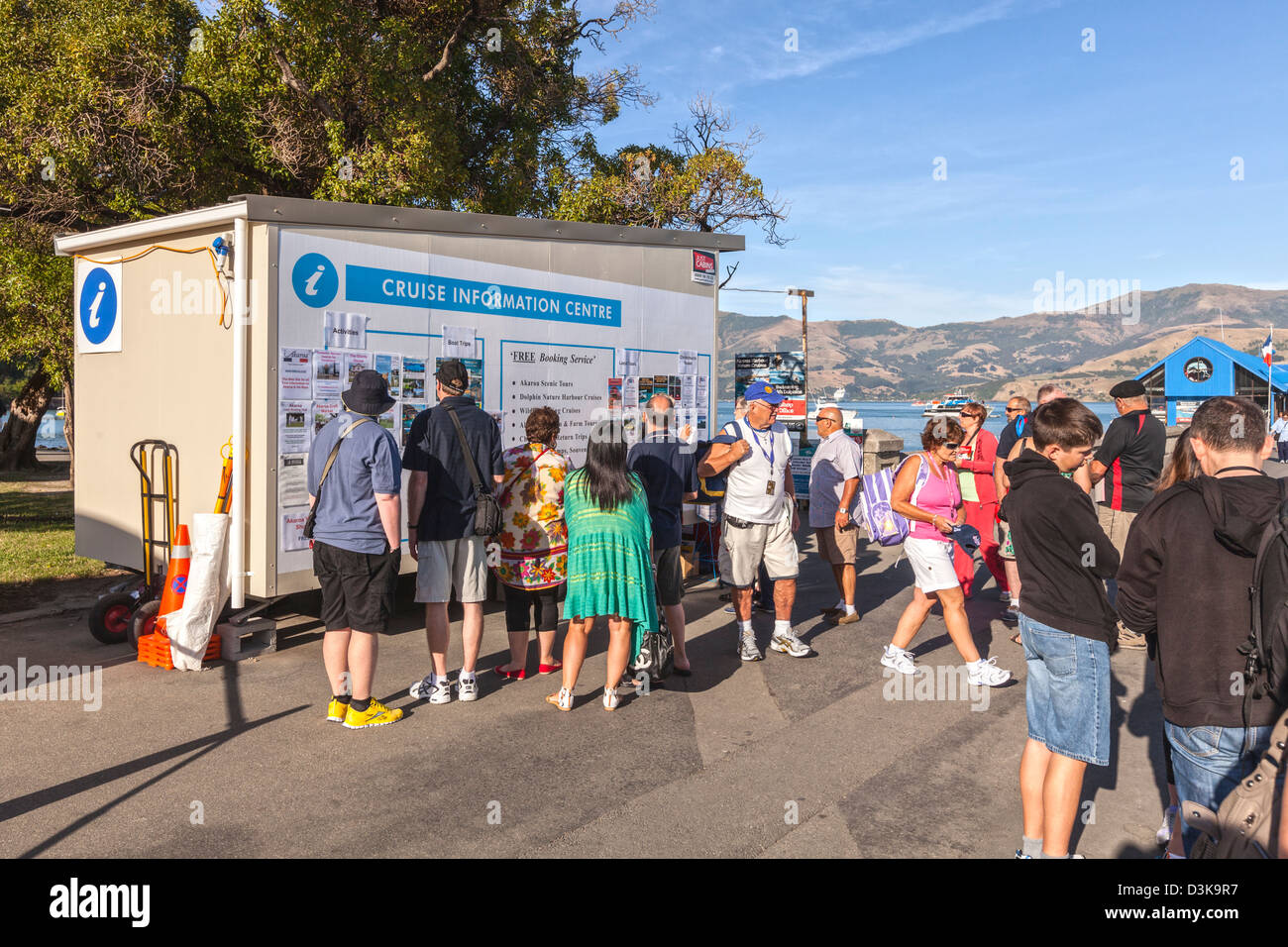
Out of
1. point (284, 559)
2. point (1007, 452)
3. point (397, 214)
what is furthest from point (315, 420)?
point (1007, 452)

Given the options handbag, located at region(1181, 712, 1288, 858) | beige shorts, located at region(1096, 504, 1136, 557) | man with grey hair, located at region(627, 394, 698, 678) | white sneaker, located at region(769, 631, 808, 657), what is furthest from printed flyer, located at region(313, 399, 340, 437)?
beige shorts, located at region(1096, 504, 1136, 557)

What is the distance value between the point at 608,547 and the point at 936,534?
86.8 inches

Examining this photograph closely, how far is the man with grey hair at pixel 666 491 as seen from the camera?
19.2 feet

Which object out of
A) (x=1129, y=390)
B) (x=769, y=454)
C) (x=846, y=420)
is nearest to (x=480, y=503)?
(x=769, y=454)

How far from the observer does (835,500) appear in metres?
7.97

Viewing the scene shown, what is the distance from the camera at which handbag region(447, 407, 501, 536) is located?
5336 millimetres

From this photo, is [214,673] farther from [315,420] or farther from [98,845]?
[98,845]

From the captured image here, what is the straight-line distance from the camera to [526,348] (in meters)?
7.51

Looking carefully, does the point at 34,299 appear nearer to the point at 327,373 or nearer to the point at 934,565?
the point at 327,373

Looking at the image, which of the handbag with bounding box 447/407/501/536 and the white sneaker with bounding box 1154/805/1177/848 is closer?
the white sneaker with bounding box 1154/805/1177/848

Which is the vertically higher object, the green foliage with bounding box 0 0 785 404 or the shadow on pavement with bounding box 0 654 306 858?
the green foliage with bounding box 0 0 785 404

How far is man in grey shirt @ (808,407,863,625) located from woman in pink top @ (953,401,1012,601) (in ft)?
3.03

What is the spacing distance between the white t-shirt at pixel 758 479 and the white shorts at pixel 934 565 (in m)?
1.07

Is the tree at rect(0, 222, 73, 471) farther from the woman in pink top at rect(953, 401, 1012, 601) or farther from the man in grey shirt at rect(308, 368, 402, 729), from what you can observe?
the woman in pink top at rect(953, 401, 1012, 601)
